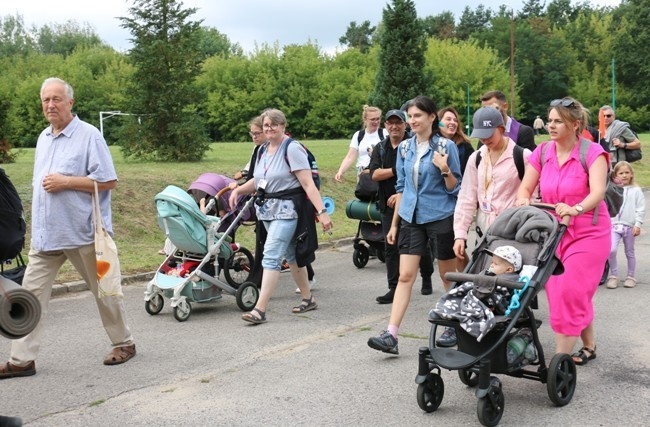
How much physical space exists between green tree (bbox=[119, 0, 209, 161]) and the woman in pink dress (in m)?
16.1

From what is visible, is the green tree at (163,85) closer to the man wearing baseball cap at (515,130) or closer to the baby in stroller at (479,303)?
the man wearing baseball cap at (515,130)

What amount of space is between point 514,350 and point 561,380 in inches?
15.3

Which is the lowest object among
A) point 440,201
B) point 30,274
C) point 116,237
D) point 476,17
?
point 116,237

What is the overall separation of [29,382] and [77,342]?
1.15 metres

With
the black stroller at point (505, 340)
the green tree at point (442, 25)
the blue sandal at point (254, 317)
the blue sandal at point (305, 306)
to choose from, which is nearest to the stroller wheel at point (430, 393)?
the black stroller at point (505, 340)

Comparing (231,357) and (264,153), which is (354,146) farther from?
(231,357)

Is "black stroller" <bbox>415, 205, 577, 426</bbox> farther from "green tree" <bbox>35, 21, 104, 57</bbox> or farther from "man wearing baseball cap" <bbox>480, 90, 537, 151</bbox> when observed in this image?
"green tree" <bbox>35, 21, 104, 57</bbox>

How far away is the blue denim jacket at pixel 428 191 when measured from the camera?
6582 mm

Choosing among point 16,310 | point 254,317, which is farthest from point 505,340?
point 254,317

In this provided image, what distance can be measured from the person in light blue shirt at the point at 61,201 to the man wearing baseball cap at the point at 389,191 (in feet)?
10.7

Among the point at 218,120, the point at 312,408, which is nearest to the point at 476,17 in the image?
the point at 218,120

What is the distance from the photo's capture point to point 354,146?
11.3m

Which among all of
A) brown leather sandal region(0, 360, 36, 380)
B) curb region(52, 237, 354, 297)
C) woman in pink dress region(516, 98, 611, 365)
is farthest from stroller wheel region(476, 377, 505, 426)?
curb region(52, 237, 354, 297)

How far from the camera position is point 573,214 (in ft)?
17.4
